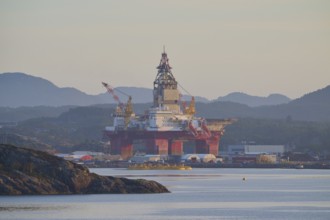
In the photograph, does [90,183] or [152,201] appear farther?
[90,183]

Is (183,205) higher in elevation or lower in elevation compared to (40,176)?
lower

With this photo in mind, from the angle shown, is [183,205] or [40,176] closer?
[183,205]

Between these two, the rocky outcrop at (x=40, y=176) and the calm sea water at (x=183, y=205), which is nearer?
the calm sea water at (x=183, y=205)

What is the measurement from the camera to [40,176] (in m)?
92.4

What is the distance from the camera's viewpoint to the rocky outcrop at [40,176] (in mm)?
91250

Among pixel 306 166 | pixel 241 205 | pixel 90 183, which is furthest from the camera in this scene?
pixel 306 166

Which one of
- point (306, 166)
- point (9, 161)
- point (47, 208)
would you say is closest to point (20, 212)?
point (47, 208)

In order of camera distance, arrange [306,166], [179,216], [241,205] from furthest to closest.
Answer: [306,166], [241,205], [179,216]

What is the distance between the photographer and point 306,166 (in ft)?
632

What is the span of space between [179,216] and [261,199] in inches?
714

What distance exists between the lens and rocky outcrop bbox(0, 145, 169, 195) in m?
91.2

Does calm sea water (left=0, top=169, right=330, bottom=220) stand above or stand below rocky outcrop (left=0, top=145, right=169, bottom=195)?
below

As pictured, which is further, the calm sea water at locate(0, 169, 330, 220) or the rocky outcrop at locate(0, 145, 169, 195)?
the rocky outcrop at locate(0, 145, 169, 195)

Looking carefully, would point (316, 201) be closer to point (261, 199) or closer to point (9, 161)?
point (261, 199)
